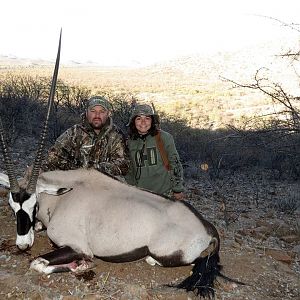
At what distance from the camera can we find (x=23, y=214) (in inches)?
152

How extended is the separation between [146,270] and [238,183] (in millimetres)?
5103

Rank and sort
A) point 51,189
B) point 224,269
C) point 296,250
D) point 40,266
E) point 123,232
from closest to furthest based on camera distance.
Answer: point 40,266 → point 123,232 → point 51,189 → point 224,269 → point 296,250

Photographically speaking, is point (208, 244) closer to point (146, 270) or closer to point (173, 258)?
point (173, 258)

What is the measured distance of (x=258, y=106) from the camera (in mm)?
22953

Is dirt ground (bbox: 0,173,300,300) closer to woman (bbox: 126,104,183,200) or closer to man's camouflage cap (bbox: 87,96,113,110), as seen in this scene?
woman (bbox: 126,104,183,200)

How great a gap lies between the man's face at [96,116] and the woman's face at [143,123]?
0.43 m

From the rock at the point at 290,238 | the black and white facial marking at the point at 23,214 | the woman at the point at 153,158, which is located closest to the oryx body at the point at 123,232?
the black and white facial marking at the point at 23,214

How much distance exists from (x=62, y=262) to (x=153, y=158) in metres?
1.91

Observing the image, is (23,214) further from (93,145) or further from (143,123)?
(143,123)

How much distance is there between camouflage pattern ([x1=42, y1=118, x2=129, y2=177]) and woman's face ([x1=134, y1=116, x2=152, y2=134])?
0.89ft

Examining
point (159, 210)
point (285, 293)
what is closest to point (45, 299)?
point (159, 210)

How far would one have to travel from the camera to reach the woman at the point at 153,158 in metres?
5.19

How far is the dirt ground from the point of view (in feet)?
12.0

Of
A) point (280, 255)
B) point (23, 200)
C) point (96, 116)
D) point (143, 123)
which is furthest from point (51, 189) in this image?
point (280, 255)
